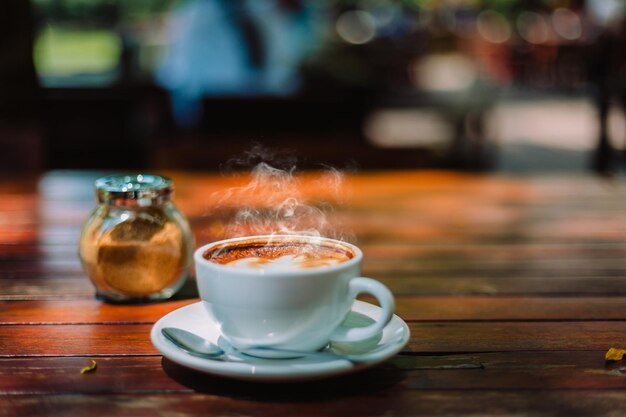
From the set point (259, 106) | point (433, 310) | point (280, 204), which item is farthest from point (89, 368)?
point (259, 106)

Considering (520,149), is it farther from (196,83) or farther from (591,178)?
(591,178)

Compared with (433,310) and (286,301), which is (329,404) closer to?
(286,301)

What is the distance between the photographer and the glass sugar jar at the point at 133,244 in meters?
0.86

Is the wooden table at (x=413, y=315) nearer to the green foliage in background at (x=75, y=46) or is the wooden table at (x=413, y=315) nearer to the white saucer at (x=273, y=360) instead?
the white saucer at (x=273, y=360)

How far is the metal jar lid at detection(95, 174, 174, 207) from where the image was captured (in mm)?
859

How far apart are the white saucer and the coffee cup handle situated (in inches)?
0.5

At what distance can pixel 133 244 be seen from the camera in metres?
0.86

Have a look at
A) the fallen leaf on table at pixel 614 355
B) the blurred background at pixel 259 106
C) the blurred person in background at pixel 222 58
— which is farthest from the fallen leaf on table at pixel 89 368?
the blurred person in background at pixel 222 58

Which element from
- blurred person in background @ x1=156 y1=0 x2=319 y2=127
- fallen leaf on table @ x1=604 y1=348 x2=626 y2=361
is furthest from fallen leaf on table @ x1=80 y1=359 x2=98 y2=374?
blurred person in background @ x1=156 y1=0 x2=319 y2=127

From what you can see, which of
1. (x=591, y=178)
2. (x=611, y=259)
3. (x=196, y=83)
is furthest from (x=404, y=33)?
(x=611, y=259)

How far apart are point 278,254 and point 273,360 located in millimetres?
114

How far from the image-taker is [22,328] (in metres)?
0.77

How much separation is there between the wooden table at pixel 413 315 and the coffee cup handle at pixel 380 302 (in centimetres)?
3

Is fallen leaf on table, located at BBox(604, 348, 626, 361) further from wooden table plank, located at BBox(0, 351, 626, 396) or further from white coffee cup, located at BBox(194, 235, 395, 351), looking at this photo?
white coffee cup, located at BBox(194, 235, 395, 351)
